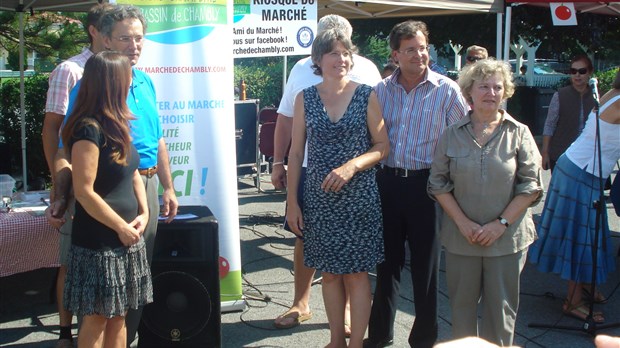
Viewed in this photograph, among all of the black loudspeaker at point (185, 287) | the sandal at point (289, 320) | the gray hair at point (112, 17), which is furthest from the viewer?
the sandal at point (289, 320)

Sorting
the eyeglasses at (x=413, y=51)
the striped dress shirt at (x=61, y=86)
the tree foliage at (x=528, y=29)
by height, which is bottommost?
the striped dress shirt at (x=61, y=86)

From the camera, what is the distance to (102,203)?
2926mm

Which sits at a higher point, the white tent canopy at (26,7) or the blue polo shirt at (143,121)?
the white tent canopy at (26,7)

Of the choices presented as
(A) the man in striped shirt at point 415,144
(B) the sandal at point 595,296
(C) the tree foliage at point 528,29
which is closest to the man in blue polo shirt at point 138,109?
(A) the man in striped shirt at point 415,144

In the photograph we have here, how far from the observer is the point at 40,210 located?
4875 mm

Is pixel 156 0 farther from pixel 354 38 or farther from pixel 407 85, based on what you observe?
pixel 354 38

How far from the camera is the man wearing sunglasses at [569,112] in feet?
19.9

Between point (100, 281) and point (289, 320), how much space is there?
1.71 m

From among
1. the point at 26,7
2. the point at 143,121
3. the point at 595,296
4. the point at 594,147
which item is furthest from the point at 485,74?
the point at 26,7

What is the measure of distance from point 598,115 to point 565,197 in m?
0.67

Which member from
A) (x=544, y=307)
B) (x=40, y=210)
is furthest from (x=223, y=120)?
(x=544, y=307)

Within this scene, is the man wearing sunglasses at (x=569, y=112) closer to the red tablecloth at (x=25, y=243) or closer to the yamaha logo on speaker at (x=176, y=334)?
the yamaha logo on speaker at (x=176, y=334)

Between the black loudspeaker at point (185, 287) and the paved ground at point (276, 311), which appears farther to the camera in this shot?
the paved ground at point (276, 311)

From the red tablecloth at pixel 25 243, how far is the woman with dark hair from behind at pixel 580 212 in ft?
10.9
